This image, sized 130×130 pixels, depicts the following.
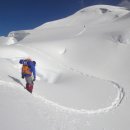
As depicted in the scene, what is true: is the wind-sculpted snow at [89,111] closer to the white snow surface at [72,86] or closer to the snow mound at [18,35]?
the white snow surface at [72,86]

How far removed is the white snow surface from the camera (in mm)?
9016

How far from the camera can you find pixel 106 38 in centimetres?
2866

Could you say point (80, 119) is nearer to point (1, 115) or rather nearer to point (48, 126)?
point (48, 126)

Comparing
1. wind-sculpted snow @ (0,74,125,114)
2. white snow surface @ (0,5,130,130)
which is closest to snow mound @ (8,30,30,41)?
white snow surface @ (0,5,130,130)

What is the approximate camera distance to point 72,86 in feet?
55.4

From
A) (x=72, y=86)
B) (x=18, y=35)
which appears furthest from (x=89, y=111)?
(x=18, y=35)

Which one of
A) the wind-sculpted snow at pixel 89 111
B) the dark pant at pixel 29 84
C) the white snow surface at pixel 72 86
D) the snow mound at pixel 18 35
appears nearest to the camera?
the white snow surface at pixel 72 86

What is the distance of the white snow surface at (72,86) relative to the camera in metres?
9.02

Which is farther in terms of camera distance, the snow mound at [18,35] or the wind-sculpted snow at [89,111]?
the snow mound at [18,35]

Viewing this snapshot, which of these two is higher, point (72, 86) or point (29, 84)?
point (29, 84)

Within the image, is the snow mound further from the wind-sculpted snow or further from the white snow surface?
the wind-sculpted snow

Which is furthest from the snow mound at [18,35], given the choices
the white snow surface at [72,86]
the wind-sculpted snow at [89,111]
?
the wind-sculpted snow at [89,111]

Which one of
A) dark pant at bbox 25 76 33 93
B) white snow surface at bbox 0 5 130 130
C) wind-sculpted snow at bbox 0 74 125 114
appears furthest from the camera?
dark pant at bbox 25 76 33 93

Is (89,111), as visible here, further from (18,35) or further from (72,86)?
(18,35)
